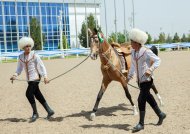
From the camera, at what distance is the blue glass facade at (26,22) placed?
6756 centimetres

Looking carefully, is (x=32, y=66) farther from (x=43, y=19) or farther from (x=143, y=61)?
(x=43, y=19)

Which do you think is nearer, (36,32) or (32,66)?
(32,66)

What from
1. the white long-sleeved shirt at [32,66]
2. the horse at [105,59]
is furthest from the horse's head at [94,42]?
the white long-sleeved shirt at [32,66]

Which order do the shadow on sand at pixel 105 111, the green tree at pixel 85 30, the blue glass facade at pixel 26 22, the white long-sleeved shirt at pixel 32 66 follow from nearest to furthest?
the white long-sleeved shirt at pixel 32 66 → the shadow on sand at pixel 105 111 → the green tree at pixel 85 30 → the blue glass facade at pixel 26 22

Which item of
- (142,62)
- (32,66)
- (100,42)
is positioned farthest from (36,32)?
(142,62)

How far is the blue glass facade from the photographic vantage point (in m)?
67.6

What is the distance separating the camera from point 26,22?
230 ft

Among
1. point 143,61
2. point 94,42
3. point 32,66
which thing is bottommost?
point 32,66

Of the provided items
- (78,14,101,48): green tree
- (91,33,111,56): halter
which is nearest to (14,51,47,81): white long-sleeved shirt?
(91,33,111,56): halter

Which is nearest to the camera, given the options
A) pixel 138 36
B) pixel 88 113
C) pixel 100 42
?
pixel 138 36

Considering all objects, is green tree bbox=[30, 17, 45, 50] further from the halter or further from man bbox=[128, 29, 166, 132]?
man bbox=[128, 29, 166, 132]

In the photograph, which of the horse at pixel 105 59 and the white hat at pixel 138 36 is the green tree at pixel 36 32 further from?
the white hat at pixel 138 36

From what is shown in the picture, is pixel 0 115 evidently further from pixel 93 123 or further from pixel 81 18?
pixel 81 18

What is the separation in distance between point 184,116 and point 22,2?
66.7 metres
